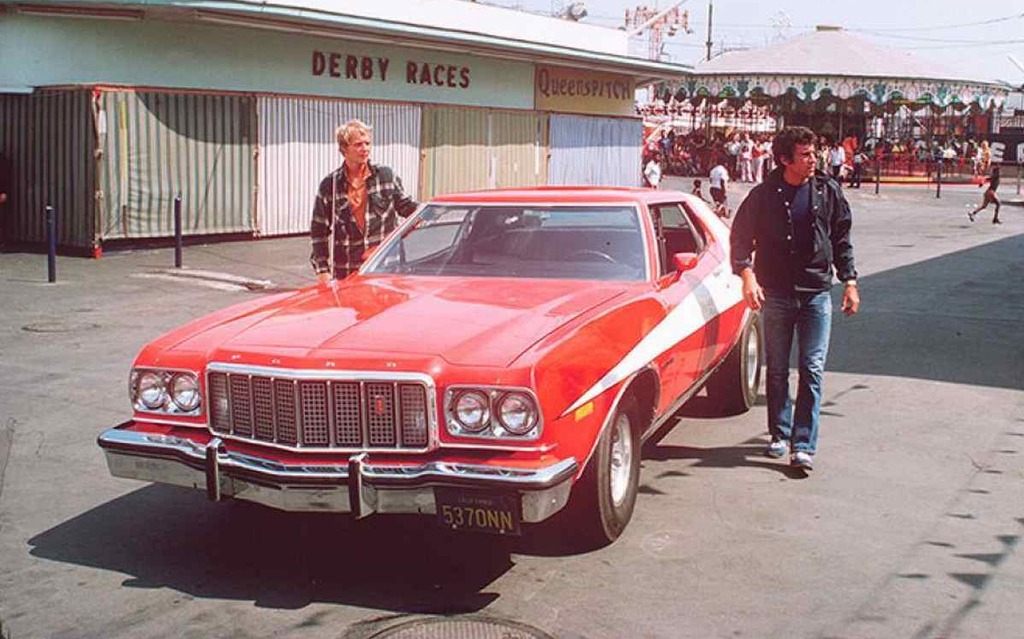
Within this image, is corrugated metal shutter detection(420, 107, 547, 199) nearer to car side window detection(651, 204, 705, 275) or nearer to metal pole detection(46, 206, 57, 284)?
metal pole detection(46, 206, 57, 284)

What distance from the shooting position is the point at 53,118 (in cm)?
1712

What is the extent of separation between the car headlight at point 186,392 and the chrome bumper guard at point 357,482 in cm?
21

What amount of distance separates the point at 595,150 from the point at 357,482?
26358 mm

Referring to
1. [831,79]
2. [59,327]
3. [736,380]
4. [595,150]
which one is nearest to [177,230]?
[59,327]

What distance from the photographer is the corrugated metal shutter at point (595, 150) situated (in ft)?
93.3

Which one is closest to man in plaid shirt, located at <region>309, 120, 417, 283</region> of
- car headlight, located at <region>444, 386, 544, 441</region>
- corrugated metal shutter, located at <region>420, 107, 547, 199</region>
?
car headlight, located at <region>444, 386, 544, 441</region>

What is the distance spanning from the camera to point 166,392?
4.94 metres

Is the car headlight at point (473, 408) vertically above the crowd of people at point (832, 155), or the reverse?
the crowd of people at point (832, 155)

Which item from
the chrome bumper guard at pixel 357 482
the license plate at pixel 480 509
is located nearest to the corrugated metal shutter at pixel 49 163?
the chrome bumper guard at pixel 357 482

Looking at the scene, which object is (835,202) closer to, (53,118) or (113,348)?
(113,348)

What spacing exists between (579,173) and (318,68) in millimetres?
9858

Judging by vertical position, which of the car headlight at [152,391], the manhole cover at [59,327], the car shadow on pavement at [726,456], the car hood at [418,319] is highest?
the car hood at [418,319]

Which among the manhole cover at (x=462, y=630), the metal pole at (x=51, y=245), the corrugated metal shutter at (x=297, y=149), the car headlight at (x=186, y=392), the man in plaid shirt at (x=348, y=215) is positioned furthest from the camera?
A: the corrugated metal shutter at (x=297, y=149)

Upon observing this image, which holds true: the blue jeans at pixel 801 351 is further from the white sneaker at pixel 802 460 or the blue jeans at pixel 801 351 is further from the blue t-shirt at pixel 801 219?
the blue t-shirt at pixel 801 219
